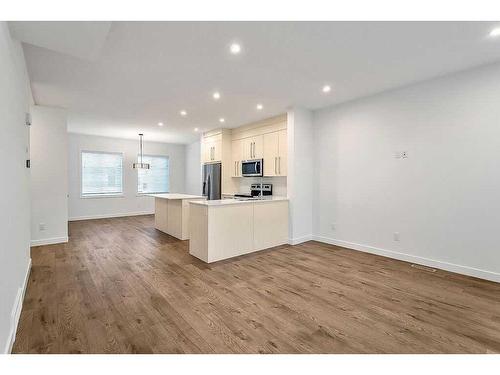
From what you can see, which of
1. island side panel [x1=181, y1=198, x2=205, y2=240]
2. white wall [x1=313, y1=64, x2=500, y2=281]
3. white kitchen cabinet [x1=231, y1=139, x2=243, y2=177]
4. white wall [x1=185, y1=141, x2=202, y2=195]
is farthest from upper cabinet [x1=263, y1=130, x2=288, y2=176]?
white wall [x1=185, y1=141, x2=202, y2=195]

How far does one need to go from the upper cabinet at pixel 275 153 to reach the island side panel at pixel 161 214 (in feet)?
8.13

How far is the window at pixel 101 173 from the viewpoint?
7.52m

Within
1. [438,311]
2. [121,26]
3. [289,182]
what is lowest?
[438,311]

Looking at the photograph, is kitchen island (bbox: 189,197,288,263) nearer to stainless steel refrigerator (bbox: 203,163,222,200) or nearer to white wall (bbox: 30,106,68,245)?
stainless steel refrigerator (bbox: 203,163,222,200)

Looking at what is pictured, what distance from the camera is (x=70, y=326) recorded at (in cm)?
204

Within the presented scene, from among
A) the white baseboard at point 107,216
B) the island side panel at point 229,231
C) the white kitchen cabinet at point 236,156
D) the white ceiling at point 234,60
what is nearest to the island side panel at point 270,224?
the island side panel at point 229,231

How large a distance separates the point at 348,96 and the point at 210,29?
280 centimetres

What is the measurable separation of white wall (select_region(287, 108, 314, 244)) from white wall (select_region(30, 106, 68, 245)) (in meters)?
4.35

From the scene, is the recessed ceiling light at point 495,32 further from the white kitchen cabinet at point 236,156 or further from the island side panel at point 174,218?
the island side panel at point 174,218

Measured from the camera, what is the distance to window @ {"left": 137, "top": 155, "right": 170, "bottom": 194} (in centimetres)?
855

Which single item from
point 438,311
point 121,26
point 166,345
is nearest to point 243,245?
point 166,345

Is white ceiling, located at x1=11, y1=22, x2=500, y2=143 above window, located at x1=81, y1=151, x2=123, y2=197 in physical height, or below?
above

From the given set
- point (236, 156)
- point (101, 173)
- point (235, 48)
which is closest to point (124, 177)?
point (101, 173)
